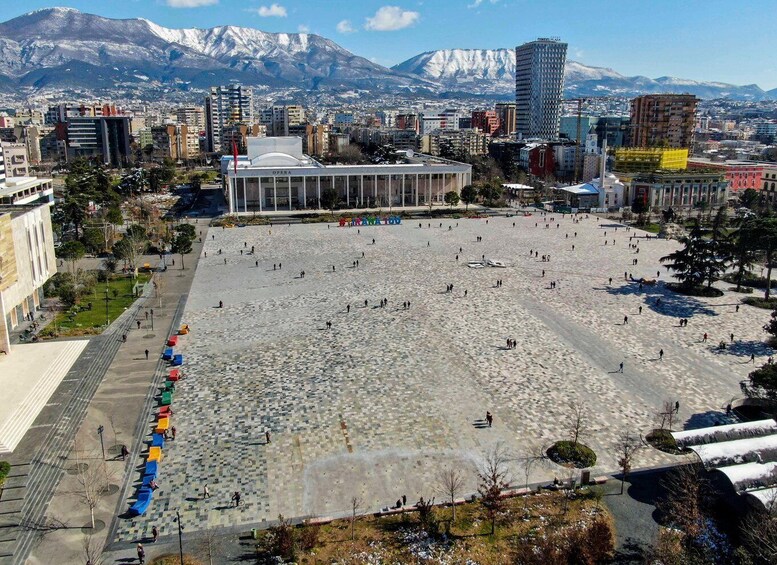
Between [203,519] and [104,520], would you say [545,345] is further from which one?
[104,520]

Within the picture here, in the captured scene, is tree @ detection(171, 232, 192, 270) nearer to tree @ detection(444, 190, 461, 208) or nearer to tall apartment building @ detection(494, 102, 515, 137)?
tree @ detection(444, 190, 461, 208)

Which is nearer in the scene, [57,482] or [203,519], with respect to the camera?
[203,519]

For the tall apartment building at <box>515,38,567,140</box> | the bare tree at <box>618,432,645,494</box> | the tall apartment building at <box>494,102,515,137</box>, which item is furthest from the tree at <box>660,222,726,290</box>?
the tall apartment building at <box>494,102,515,137</box>

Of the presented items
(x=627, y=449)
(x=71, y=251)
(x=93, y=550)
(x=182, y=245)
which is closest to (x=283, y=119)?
(x=182, y=245)

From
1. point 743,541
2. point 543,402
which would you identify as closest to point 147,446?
point 543,402

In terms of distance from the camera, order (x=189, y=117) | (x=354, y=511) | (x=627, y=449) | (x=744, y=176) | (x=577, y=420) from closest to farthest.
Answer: (x=354, y=511)
(x=627, y=449)
(x=577, y=420)
(x=744, y=176)
(x=189, y=117)

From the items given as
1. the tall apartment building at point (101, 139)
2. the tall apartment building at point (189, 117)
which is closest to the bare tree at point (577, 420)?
the tall apartment building at point (101, 139)

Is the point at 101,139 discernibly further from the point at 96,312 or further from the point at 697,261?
the point at 697,261
